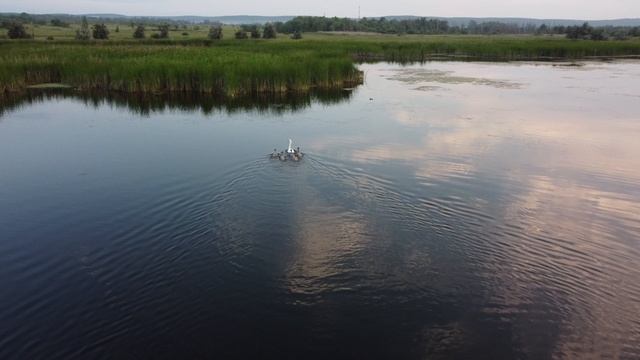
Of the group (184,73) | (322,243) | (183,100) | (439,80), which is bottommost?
(322,243)

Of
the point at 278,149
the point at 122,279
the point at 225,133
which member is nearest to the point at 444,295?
the point at 122,279

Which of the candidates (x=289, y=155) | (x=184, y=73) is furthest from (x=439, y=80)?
(x=289, y=155)

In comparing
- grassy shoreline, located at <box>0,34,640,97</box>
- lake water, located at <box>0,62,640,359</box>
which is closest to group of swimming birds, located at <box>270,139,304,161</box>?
lake water, located at <box>0,62,640,359</box>

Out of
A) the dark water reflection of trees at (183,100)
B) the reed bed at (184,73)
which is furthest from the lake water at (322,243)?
the reed bed at (184,73)

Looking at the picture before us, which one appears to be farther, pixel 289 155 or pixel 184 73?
pixel 184 73

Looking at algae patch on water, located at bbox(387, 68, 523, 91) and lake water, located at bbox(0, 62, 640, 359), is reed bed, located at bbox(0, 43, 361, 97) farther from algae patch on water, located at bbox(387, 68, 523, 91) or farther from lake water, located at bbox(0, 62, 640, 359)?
lake water, located at bbox(0, 62, 640, 359)

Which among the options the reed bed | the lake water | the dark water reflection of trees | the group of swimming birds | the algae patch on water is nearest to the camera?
the lake water

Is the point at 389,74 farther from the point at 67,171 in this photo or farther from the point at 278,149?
the point at 67,171

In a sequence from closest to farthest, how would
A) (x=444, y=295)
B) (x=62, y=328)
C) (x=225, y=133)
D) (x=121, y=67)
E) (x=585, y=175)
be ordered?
(x=62, y=328) < (x=444, y=295) < (x=585, y=175) < (x=225, y=133) < (x=121, y=67)

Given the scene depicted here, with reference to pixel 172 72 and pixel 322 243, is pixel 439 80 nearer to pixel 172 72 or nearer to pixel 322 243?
pixel 172 72
